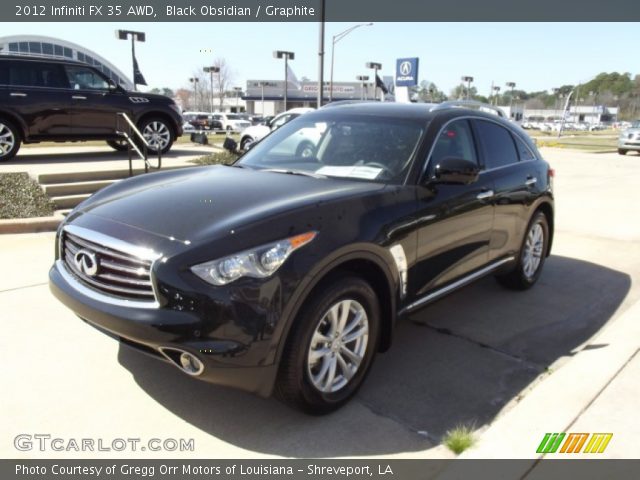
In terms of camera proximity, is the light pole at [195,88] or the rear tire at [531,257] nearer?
the rear tire at [531,257]

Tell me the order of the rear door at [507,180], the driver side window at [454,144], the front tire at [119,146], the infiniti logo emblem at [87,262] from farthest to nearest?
1. the front tire at [119,146]
2. the rear door at [507,180]
3. the driver side window at [454,144]
4. the infiniti logo emblem at [87,262]

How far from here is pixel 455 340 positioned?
13.8 ft

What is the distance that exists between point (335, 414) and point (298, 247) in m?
1.05

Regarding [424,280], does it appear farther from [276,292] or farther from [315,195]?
[276,292]

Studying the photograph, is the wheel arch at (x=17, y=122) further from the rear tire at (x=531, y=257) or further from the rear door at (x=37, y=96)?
the rear tire at (x=531, y=257)

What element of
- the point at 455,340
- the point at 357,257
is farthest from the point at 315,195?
the point at 455,340

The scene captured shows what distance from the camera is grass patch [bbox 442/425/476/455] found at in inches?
109

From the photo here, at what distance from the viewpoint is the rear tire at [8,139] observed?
9.64 m

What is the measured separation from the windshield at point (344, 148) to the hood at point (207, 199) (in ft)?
0.67

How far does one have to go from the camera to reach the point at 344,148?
399 centimetres

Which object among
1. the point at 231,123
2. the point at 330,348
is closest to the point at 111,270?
the point at 330,348

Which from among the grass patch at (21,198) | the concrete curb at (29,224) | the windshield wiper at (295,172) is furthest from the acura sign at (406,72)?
the windshield wiper at (295,172)

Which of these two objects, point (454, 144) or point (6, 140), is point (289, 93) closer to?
point (6, 140)
